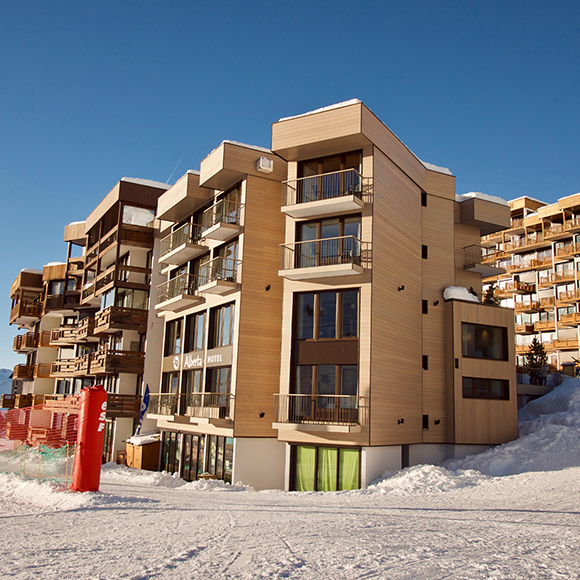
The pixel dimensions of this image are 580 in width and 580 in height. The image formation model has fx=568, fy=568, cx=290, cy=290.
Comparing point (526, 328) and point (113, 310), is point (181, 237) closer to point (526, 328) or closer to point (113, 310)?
point (113, 310)

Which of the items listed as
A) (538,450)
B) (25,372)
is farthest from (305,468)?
(25,372)

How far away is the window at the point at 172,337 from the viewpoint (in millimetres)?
30250

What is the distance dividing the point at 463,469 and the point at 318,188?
39.8 ft

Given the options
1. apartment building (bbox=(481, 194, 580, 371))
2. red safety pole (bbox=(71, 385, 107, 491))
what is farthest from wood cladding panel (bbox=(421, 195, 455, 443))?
apartment building (bbox=(481, 194, 580, 371))

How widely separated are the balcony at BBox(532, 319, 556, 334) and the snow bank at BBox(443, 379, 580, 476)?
2591cm

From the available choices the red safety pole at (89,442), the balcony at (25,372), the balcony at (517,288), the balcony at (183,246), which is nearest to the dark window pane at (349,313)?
the red safety pole at (89,442)

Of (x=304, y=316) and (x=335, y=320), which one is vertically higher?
(x=304, y=316)

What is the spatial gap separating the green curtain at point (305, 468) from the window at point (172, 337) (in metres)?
11.0

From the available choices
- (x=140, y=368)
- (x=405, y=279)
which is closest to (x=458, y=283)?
(x=405, y=279)

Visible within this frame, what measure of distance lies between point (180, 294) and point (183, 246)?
238 centimetres

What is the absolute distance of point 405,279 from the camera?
2384 cm

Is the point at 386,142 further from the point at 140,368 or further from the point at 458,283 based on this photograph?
the point at 140,368

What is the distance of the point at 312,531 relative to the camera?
34.9 ft

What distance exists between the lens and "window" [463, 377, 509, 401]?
80.6 ft
